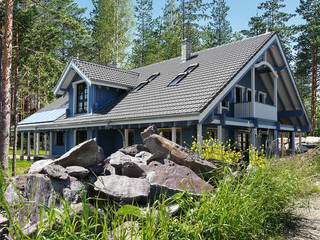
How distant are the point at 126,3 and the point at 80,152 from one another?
28.7 metres

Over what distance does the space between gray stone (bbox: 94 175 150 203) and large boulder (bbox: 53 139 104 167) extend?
38.8 inches

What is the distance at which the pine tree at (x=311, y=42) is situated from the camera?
28.2 metres

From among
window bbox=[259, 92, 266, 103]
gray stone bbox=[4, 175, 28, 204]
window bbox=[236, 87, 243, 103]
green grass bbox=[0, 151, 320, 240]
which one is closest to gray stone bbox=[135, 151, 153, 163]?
green grass bbox=[0, 151, 320, 240]

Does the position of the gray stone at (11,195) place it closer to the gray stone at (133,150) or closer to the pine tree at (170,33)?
the gray stone at (133,150)

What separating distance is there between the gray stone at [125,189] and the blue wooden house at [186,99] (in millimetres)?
5706

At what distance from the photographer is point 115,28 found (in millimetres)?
30359

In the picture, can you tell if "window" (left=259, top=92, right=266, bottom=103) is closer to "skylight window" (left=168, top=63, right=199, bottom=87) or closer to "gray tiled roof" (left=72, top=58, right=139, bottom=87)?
"skylight window" (left=168, top=63, right=199, bottom=87)

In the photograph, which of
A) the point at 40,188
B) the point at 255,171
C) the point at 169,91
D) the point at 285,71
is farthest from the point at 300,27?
the point at 40,188

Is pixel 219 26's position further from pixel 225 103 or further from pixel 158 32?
pixel 225 103

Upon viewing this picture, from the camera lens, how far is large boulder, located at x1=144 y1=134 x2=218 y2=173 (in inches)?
193

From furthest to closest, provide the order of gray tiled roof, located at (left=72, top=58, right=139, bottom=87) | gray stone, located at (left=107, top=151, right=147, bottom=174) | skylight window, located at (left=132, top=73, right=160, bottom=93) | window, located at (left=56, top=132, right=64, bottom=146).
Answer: window, located at (left=56, top=132, right=64, bottom=146)
skylight window, located at (left=132, top=73, right=160, bottom=93)
gray tiled roof, located at (left=72, top=58, right=139, bottom=87)
gray stone, located at (left=107, top=151, right=147, bottom=174)

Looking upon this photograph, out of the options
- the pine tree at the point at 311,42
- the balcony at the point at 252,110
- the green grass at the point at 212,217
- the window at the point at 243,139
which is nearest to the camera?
the green grass at the point at 212,217

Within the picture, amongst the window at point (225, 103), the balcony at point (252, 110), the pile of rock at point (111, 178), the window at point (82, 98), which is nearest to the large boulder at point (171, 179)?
the pile of rock at point (111, 178)

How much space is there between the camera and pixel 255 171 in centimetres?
439
